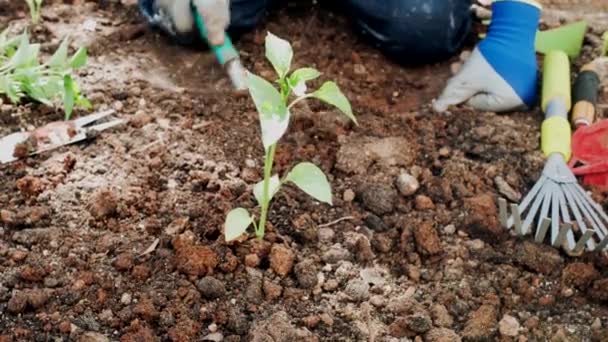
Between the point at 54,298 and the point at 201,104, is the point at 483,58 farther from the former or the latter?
the point at 54,298

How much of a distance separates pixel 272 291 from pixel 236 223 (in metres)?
0.12

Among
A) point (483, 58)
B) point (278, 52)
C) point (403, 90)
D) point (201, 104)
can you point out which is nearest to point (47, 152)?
point (201, 104)

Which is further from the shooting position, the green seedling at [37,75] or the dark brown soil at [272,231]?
the green seedling at [37,75]

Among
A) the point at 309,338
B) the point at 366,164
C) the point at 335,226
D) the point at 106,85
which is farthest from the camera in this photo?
the point at 106,85

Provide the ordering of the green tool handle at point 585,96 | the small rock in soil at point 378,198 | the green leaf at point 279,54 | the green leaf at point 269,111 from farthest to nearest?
the green tool handle at point 585,96 → the small rock in soil at point 378,198 → the green leaf at point 279,54 → the green leaf at point 269,111

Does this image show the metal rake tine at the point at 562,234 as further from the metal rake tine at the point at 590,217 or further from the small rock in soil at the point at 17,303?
the small rock in soil at the point at 17,303

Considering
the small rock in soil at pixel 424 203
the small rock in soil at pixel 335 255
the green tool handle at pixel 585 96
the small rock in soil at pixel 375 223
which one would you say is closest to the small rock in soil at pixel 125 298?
the small rock in soil at pixel 335 255

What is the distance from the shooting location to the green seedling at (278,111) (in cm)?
121

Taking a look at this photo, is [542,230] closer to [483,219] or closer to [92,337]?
[483,219]

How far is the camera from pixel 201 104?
5.44ft

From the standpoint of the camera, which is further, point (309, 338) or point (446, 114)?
point (446, 114)

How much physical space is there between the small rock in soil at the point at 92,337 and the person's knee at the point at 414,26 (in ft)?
2.95

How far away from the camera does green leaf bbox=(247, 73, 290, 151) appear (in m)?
1.18

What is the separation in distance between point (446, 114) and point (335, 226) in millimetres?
393
